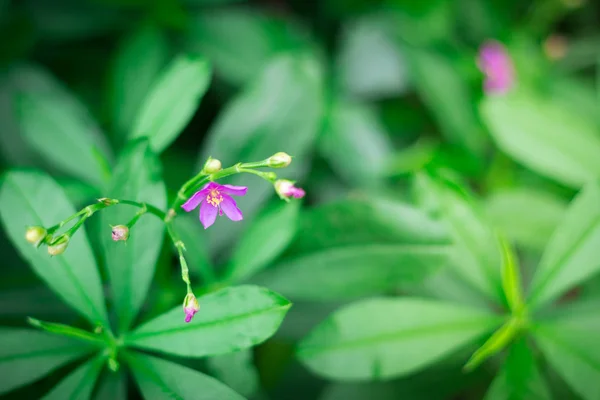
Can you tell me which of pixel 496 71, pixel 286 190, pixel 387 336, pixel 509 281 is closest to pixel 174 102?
pixel 286 190

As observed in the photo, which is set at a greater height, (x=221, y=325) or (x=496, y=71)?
(x=496, y=71)

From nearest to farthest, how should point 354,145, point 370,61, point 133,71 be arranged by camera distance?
point 133,71 < point 354,145 < point 370,61

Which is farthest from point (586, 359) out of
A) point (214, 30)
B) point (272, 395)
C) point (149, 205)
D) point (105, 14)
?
point (105, 14)

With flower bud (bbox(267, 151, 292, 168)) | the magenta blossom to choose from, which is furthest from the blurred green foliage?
flower bud (bbox(267, 151, 292, 168))

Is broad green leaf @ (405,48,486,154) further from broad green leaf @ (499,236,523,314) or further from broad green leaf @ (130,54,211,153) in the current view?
broad green leaf @ (130,54,211,153)

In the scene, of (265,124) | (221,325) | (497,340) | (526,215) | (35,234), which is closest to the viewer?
(35,234)

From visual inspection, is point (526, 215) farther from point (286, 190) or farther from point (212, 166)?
point (212, 166)

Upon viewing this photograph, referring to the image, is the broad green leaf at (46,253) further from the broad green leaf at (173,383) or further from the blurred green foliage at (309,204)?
the broad green leaf at (173,383)
